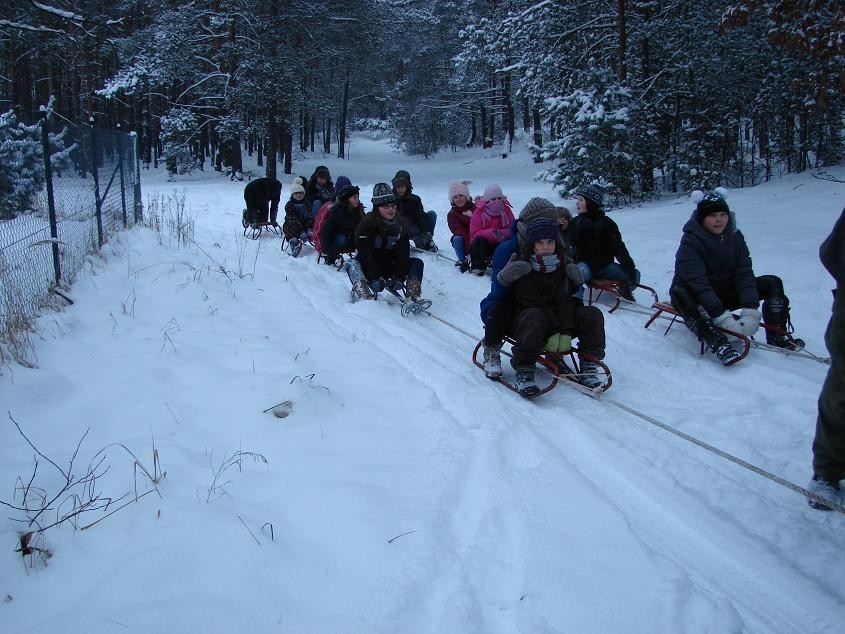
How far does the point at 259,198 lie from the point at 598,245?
7.01 m

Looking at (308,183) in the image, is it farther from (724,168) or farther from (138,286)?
(724,168)

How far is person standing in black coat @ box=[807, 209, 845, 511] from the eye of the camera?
2.71m

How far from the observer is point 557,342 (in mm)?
4648

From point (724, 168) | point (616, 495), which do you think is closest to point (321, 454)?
point (616, 495)

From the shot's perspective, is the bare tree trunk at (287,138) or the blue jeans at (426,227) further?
the bare tree trunk at (287,138)

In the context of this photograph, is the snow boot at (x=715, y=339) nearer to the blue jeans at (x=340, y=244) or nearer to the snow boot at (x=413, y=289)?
the snow boot at (x=413, y=289)

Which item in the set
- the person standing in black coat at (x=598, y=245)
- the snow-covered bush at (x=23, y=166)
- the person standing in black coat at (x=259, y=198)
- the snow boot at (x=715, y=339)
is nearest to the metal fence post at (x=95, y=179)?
the snow-covered bush at (x=23, y=166)

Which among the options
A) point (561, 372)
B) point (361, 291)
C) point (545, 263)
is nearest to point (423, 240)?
point (361, 291)

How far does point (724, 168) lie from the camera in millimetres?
14766

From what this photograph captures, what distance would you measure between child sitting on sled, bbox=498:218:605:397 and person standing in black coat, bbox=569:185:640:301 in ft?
8.16

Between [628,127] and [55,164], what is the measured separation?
1087 centimetres

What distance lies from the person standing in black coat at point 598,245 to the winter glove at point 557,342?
265 centimetres

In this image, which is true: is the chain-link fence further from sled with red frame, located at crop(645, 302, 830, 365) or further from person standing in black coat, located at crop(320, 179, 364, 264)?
sled with red frame, located at crop(645, 302, 830, 365)

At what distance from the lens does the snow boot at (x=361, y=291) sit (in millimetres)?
7160
